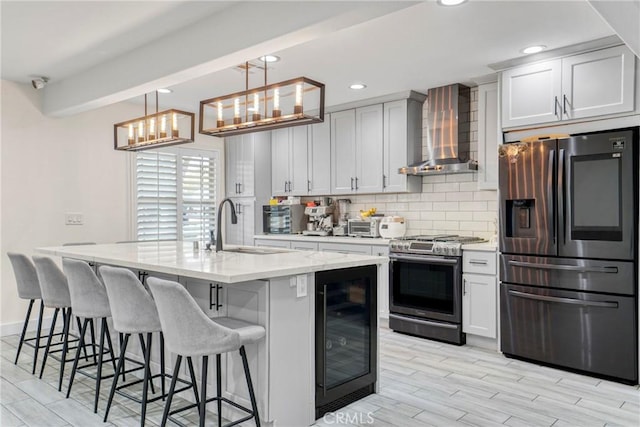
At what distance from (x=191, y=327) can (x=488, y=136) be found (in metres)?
3.43

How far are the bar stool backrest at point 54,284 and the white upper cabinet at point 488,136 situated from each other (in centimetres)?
374

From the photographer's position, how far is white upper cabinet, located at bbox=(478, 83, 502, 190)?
443cm

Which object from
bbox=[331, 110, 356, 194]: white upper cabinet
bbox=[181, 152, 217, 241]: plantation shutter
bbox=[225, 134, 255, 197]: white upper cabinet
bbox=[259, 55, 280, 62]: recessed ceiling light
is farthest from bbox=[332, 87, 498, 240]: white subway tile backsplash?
bbox=[181, 152, 217, 241]: plantation shutter

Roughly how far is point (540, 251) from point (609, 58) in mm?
1526

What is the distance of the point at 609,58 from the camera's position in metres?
3.41

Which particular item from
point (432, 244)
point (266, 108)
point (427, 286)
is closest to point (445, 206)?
point (432, 244)

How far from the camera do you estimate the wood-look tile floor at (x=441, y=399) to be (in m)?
2.76

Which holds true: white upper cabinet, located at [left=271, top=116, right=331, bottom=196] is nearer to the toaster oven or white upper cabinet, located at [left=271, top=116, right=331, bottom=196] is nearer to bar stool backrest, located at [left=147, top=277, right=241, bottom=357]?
the toaster oven

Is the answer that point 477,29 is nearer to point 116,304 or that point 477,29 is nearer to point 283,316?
point 283,316

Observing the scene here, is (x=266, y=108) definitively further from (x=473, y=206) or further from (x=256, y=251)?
(x=473, y=206)

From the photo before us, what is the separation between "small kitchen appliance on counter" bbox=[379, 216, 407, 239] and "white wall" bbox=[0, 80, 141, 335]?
3.09m

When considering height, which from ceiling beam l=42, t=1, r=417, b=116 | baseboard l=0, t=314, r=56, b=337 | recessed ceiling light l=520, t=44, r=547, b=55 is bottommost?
baseboard l=0, t=314, r=56, b=337

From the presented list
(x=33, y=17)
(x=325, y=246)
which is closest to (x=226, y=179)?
(x=325, y=246)

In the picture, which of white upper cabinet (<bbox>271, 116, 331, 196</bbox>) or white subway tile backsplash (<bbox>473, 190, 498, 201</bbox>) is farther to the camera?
white upper cabinet (<bbox>271, 116, 331, 196</bbox>)
